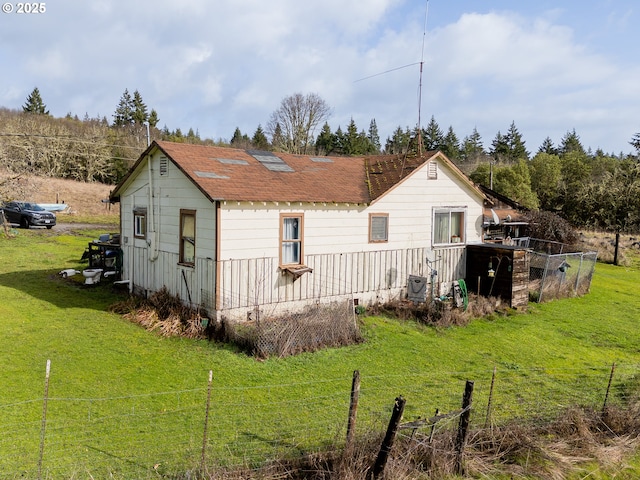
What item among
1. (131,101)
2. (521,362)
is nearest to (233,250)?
(521,362)

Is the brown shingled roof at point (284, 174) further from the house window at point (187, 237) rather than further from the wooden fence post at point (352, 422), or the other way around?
the wooden fence post at point (352, 422)

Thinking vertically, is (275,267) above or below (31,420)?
above

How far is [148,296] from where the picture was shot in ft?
46.2

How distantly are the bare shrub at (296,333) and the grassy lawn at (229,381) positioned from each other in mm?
341

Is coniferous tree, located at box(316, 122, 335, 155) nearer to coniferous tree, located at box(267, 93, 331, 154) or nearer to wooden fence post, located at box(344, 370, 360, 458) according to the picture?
coniferous tree, located at box(267, 93, 331, 154)

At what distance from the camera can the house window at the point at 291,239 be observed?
514 inches

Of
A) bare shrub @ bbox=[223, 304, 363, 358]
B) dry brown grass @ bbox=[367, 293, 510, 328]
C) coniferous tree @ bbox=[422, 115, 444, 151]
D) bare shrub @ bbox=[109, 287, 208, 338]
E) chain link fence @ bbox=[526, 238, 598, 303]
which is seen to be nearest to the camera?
bare shrub @ bbox=[223, 304, 363, 358]

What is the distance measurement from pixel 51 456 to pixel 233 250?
6.74 meters

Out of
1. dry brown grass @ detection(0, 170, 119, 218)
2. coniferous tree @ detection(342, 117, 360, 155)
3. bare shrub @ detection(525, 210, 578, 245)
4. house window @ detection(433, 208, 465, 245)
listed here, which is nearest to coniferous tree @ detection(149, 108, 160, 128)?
dry brown grass @ detection(0, 170, 119, 218)

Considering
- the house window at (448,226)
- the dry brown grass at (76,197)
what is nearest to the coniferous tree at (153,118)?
the dry brown grass at (76,197)

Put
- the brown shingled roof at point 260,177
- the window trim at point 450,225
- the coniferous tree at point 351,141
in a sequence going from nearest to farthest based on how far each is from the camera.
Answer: the brown shingled roof at point 260,177, the window trim at point 450,225, the coniferous tree at point 351,141

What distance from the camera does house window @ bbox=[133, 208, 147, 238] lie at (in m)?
14.7

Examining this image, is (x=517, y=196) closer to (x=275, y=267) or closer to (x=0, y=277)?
(x=275, y=267)

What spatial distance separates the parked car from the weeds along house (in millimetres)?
17425
